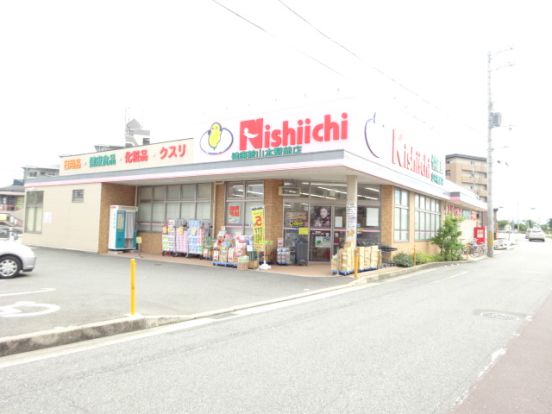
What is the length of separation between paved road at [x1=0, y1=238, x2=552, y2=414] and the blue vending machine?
1429 cm

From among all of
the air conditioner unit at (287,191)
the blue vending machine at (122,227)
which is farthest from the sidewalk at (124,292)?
the blue vending machine at (122,227)

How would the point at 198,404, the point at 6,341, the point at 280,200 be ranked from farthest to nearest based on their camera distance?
the point at 280,200 → the point at 6,341 → the point at 198,404

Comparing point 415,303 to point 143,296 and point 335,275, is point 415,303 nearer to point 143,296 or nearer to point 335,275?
point 335,275

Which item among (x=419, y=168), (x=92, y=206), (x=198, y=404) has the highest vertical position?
(x=419, y=168)

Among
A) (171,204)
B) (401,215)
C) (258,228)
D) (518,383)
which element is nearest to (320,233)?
(258,228)

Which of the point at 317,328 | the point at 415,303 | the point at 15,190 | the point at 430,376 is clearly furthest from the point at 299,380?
the point at 15,190

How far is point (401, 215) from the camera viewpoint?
63.8 feet

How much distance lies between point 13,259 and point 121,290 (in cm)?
406

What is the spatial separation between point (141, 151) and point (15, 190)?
5495cm

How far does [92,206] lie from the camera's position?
2136 cm

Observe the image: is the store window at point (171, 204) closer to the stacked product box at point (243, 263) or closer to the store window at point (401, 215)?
the stacked product box at point (243, 263)

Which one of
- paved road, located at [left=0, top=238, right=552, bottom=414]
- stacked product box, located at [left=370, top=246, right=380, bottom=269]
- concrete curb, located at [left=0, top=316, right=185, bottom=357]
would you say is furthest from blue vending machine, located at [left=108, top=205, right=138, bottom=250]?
concrete curb, located at [left=0, top=316, right=185, bottom=357]

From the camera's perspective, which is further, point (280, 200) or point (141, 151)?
point (141, 151)

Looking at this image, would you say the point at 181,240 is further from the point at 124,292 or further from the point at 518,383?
the point at 518,383
